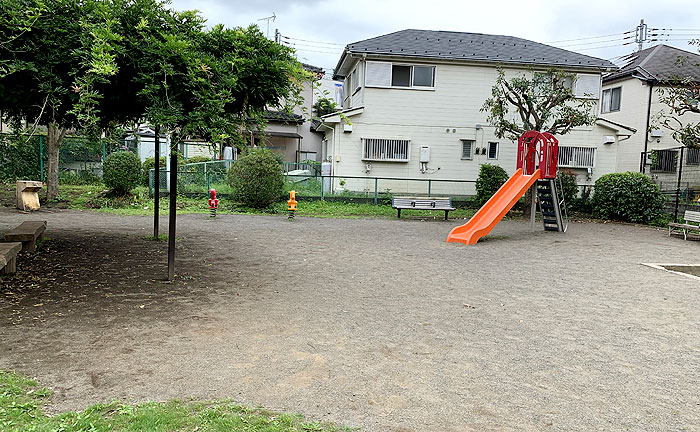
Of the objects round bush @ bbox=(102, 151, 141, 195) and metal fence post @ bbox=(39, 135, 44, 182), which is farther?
metal fence post @ bbox=(39, 135, 44, 182)

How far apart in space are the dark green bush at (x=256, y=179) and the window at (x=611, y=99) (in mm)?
17478

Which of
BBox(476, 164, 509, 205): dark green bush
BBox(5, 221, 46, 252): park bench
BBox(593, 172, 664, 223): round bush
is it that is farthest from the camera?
BBox(476, 164, 509, 205): dark green bush

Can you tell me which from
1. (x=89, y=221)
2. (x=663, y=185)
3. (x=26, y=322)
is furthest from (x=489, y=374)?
(x=663, y=185)

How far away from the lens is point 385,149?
1997cm

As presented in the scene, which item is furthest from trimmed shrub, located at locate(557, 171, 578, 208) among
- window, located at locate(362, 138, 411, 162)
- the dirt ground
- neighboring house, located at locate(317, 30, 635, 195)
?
the dirt ground

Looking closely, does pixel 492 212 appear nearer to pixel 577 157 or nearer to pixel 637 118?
pixel 577 157

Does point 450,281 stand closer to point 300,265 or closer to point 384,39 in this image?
point 300,265

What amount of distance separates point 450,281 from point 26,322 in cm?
510

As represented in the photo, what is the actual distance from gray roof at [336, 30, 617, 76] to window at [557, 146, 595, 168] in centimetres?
309

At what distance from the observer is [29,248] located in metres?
8.09

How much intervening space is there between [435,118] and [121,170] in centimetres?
1101

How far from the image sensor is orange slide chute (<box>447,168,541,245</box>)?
11.6 meters

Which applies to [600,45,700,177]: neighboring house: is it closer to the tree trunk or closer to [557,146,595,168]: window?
[557,146,595,168]: window

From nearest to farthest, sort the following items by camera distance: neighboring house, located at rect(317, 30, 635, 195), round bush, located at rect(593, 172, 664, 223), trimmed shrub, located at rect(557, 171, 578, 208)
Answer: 1. round bush, located at rect(593, 172, 664, 223)
2. trimmed shrub, located at rect(557, 171, 578, 208)
3. neighboring house, located at rect(317, 30, 635, 195)
